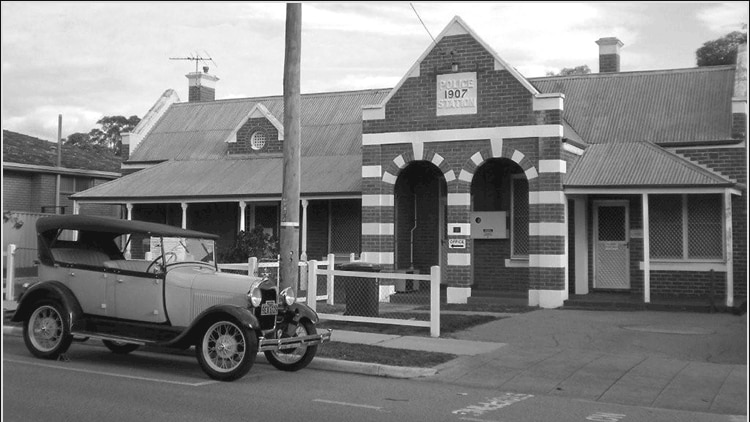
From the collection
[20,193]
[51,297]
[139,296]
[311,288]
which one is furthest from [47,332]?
[20,193]

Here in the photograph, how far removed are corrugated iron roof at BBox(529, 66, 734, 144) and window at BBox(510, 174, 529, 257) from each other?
2.20 m

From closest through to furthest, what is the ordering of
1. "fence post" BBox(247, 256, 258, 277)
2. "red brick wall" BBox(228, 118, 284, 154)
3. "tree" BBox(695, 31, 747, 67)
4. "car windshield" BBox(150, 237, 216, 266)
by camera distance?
"car windshield" BBox(150, 237, 216, 266) < "fence post" BBox(247, 256, 258, 277) < "red brick wall" BBox(228, 118, 284, 154) < "tree" BBox(695, 31, 747, 67)

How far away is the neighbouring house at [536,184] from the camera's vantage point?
61.7ft

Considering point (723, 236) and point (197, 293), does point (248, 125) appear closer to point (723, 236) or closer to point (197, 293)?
point (723, 236)

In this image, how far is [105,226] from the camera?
445 inches

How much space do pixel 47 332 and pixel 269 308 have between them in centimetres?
328

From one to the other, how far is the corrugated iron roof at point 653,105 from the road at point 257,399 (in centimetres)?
1293

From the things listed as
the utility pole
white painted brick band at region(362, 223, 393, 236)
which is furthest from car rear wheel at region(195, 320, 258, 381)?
white painted brick band at region(362, 223, 393, 236)

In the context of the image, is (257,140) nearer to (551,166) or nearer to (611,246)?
(551,166)

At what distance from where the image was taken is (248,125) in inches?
1061

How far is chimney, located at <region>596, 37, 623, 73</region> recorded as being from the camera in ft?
85.1

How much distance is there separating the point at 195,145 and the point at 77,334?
18.2 meters

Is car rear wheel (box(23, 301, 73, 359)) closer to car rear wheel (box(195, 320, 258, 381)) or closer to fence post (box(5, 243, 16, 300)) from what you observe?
car rear wheel (box(195, 320, 258, 381))

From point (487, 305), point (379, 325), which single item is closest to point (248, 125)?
point (487, 305)
